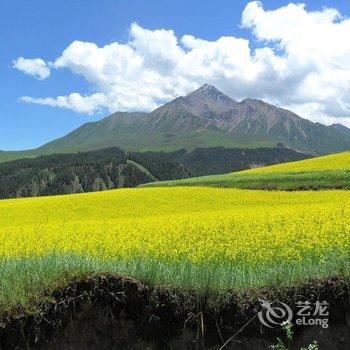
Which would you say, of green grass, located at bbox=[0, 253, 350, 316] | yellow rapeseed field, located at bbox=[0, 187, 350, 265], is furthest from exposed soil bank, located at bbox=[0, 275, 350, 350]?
yellow rapeseed field, located at bbox=[0, 187, 350, 265]

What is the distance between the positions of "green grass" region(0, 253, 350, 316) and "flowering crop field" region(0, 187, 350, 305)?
1 cm

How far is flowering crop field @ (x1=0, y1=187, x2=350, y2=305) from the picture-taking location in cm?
626

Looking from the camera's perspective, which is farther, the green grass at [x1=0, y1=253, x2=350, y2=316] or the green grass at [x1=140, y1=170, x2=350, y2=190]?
the green grass at [x1=140, y1=170, x2=350, y2=190]

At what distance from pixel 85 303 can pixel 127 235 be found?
9.86m

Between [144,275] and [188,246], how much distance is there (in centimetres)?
681

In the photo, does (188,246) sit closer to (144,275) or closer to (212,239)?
(212,239)

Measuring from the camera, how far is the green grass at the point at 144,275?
579cm

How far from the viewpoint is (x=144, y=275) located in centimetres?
618

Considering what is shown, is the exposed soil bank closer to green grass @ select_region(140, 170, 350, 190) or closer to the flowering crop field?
the flowering crop field

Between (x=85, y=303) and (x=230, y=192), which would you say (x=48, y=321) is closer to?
(x=85, y=303)

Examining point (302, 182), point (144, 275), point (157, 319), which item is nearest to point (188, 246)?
point (144, 275)

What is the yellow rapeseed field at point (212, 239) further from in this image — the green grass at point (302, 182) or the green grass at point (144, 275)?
the green grass at point (302, 182)

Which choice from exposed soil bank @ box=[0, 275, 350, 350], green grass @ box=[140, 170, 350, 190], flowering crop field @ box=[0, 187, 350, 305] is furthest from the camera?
green grass @ box=[140, 170, 350, 190]

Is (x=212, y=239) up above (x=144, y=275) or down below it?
below
